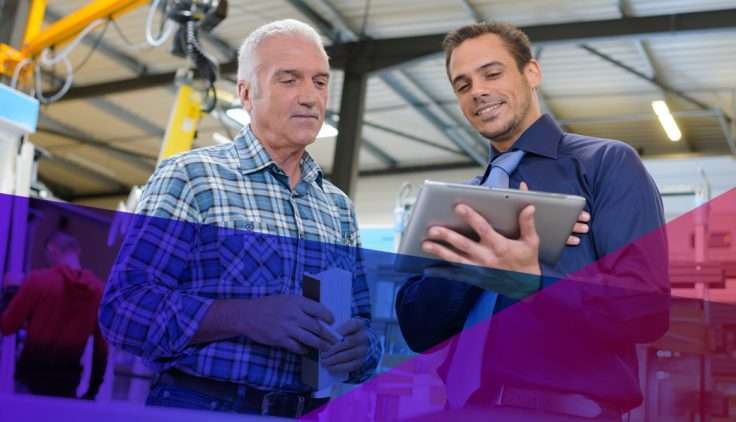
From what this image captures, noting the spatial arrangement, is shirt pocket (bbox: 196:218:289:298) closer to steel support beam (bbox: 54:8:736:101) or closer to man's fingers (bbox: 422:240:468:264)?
man's fingers (bbox: 422:240:468:264)

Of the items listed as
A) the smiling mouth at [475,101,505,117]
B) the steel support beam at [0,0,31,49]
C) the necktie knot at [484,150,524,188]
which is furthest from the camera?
the steel support beam at [0,0,31,49]

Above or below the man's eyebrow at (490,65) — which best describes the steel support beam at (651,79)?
above

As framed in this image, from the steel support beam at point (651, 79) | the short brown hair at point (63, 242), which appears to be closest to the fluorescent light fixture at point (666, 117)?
the steel support beam at point (651, 79)

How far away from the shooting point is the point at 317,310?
0.99 m

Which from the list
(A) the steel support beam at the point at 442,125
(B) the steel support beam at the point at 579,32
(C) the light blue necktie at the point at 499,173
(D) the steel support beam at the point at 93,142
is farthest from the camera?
(D) the steel support beam at the point at 93,142

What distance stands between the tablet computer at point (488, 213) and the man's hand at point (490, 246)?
0.03 ft

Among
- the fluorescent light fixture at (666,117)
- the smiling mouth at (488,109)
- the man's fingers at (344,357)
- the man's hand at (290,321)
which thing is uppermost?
the fluorescent light fixture at (666,117)

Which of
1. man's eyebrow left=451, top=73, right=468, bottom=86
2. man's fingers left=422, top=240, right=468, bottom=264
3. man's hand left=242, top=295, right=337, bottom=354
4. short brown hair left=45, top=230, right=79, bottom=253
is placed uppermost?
man's eyebrow left=451, top=73, right=468, bottom=86

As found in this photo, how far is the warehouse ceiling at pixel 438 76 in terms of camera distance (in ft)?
21.8

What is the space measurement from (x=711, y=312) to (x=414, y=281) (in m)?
0.39

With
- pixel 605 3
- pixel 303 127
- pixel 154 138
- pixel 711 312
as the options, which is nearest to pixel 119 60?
pixel 154 138

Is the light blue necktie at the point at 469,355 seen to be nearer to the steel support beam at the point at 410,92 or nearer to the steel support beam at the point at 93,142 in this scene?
the steel support beam at the point at 410,92

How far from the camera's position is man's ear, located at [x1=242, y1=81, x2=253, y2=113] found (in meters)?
1.48

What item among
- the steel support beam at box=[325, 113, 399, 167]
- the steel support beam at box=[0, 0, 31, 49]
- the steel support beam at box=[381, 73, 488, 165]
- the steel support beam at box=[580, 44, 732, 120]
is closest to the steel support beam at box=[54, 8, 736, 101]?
the steel support beam at box=[580, 44, 732, 120]
